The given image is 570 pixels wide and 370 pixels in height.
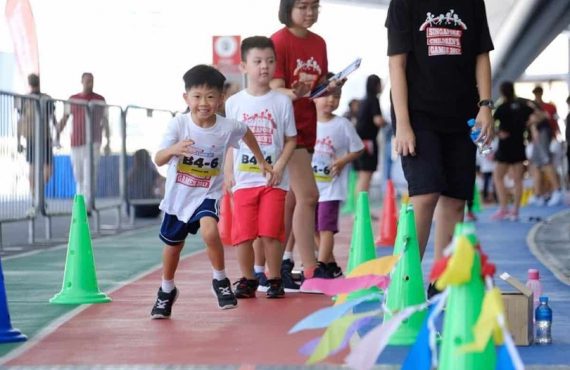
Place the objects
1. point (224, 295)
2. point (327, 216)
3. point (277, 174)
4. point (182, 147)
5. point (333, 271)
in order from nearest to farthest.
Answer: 1. point (182, 147)
2. point (224, 295)
3. point (277, 174)
4. point (333, 271)
5. point (327, 216)

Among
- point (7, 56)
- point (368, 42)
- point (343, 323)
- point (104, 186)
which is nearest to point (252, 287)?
point (343, 323)

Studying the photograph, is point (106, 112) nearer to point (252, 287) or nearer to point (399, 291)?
point (252, 287)

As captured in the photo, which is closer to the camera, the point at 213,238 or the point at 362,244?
the point at 213,238

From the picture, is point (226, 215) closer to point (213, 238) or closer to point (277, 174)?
point (277, 174)

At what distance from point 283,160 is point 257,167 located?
0.26m

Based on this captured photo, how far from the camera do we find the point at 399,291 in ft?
22.0

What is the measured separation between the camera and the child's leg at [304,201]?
9.33 meters

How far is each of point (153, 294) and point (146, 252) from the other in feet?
14.4

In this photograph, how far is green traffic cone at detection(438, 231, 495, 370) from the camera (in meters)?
4.41

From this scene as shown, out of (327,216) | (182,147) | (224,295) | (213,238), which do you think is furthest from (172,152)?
(327,216)

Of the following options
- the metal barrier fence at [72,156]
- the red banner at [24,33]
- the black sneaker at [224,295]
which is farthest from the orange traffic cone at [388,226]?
the red banner at [24,33]

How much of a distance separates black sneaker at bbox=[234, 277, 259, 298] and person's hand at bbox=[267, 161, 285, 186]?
67 centimetres

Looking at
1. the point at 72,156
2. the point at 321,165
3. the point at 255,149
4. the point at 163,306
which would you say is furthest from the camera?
the point at 72,156

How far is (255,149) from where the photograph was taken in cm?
837
